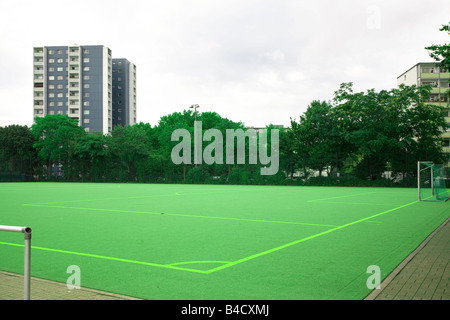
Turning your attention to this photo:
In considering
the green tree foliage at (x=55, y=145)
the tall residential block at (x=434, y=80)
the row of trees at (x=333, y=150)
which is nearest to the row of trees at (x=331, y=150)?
the row of trees at (x=333, y=150)

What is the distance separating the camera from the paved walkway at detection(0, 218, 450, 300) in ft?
15.7

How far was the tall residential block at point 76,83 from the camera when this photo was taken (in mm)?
108875

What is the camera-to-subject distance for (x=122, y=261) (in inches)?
269

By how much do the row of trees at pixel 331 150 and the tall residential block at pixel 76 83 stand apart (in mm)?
57199

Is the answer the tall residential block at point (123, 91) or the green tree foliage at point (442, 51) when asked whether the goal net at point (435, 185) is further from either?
the tall residential block at point (123, 91)

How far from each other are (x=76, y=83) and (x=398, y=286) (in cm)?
11496

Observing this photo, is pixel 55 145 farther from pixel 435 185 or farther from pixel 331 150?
pixel 435 185

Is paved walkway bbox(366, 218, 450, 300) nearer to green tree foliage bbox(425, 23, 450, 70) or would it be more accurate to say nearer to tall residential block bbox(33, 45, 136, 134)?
green tree foliage bbox(425, 23, 450, 70)

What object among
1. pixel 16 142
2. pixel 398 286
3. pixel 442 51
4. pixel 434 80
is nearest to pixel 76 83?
pixel 16 142

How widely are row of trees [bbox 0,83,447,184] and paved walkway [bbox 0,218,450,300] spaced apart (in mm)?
33460

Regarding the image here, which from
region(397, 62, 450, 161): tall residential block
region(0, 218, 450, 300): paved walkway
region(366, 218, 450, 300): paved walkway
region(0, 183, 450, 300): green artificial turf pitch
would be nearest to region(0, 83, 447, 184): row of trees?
region(0, 183, 450, 300): green artificial turf pitch
